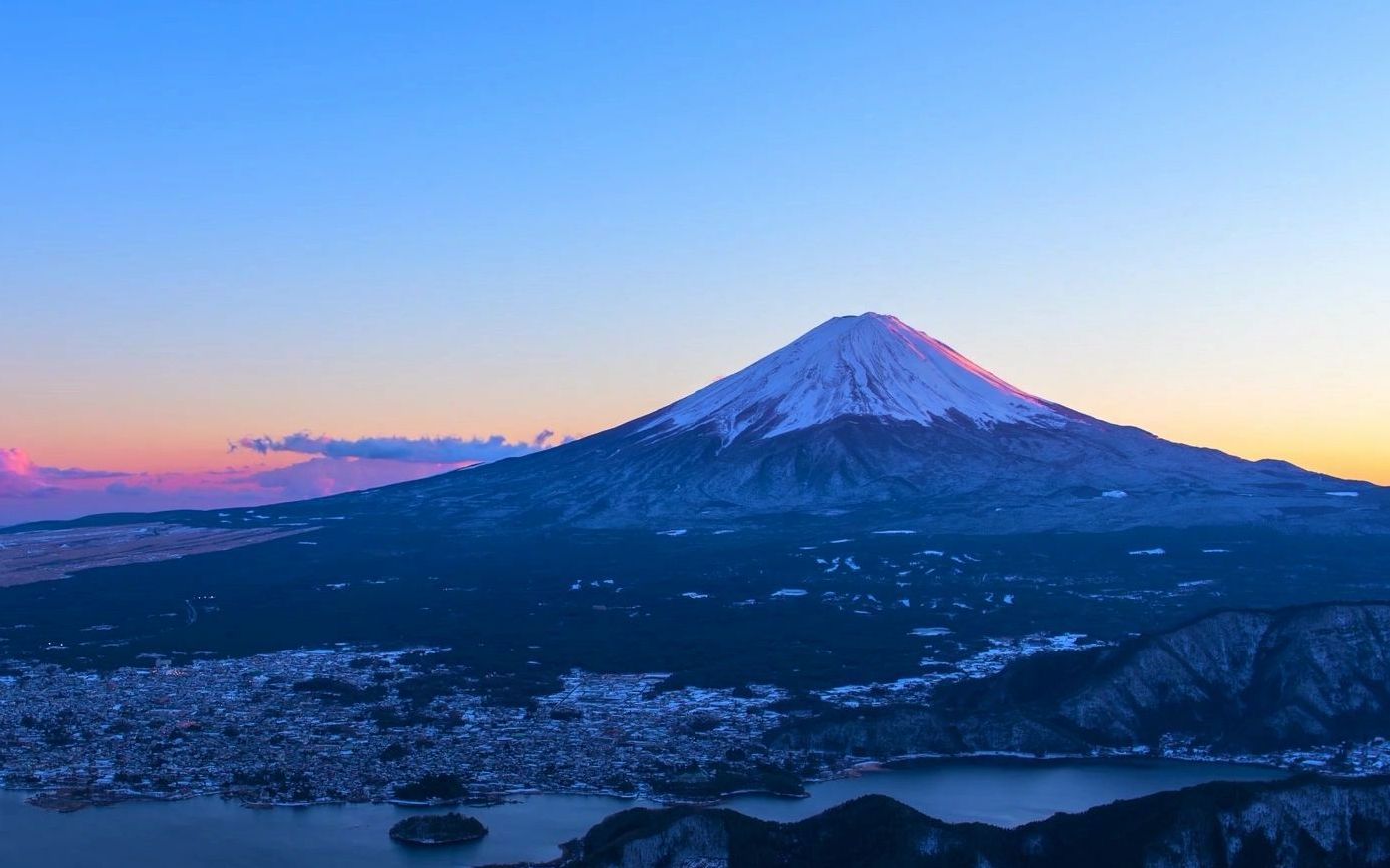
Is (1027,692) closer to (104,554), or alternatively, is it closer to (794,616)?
(794,616)

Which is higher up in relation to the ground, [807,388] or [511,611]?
[807,388]

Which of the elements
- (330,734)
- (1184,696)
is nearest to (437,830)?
(330,734)

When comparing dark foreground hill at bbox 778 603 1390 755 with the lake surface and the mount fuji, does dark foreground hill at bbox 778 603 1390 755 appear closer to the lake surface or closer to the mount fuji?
the lake surface

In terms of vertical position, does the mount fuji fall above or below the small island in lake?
above

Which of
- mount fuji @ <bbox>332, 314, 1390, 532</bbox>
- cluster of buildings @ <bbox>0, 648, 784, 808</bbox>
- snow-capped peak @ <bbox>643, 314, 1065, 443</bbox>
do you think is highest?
snow-capped peak @ <bbox>643, 314, 1065, 443</bbox>

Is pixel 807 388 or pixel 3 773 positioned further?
pixel 807 388

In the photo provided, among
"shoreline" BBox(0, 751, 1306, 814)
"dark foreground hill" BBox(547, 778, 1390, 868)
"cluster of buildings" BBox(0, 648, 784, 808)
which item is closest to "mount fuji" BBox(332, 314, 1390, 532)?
"cluster of buildings" BBox(0, 648, 784, 808)

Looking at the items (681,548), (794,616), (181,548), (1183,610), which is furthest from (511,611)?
(181,548)
